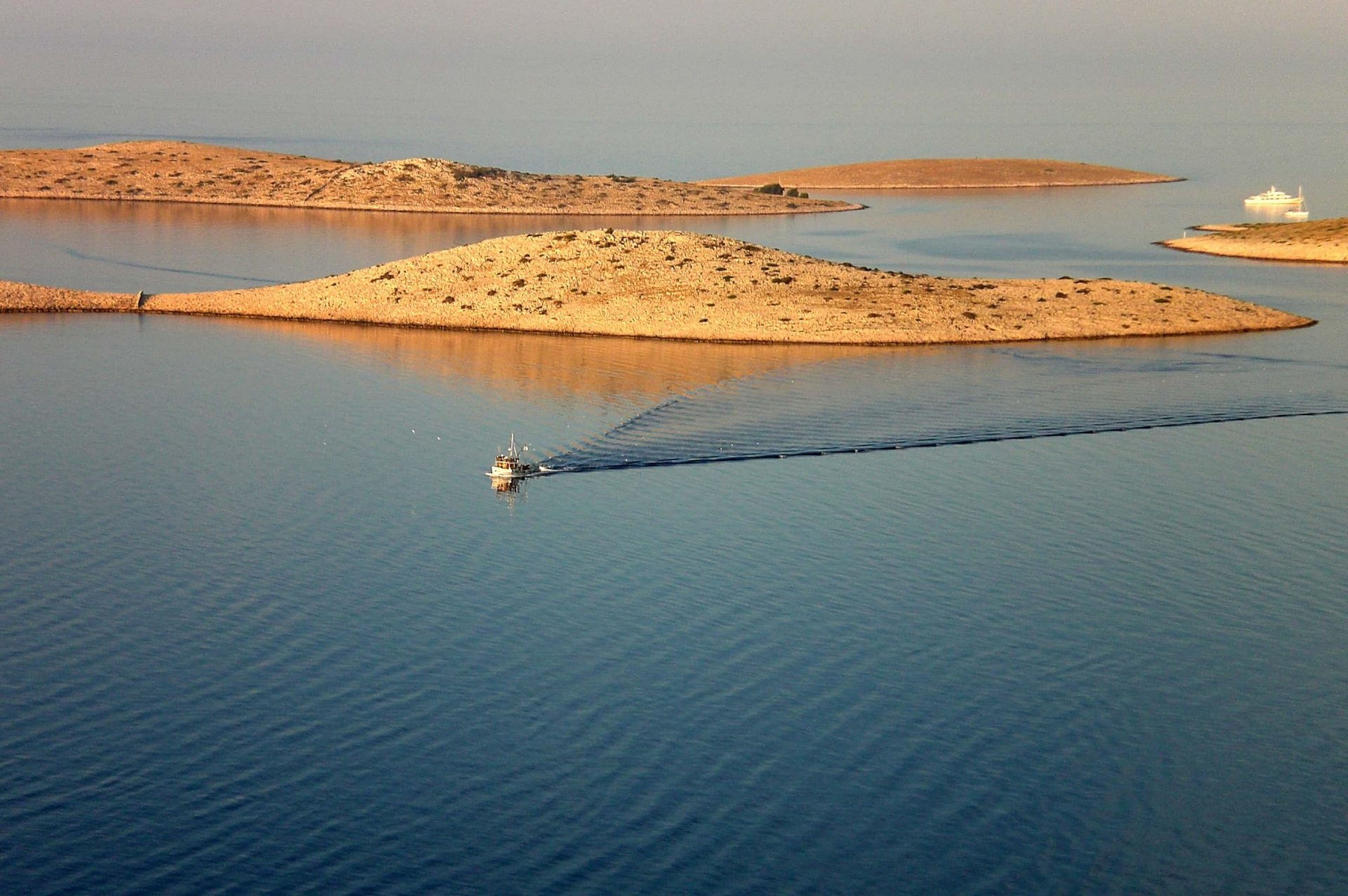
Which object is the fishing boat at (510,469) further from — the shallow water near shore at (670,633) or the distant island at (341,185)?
the distant island at (341,185)

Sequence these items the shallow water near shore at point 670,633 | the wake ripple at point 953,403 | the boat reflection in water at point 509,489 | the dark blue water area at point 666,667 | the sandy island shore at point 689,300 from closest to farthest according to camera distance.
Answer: the dark blue water area at point 666,667 < the shallow water near shore at point 670,633 < the boat reflection in water at point 509,489 < the wake ripple at point 953,403 < the sandy island shore at point 689,300

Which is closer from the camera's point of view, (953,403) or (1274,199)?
(953,403)

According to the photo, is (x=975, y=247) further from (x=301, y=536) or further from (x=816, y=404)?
(x=301, y=536)

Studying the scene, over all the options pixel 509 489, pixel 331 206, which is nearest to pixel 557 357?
pixel 509 489

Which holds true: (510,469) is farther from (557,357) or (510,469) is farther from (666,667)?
(557,357)

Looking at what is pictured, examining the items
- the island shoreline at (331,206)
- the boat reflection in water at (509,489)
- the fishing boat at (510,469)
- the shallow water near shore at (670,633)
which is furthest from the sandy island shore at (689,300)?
the island shoreline at (331,206)

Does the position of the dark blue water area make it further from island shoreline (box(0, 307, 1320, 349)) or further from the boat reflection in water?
island shoreline (box(0, 307, 1320, 349))
